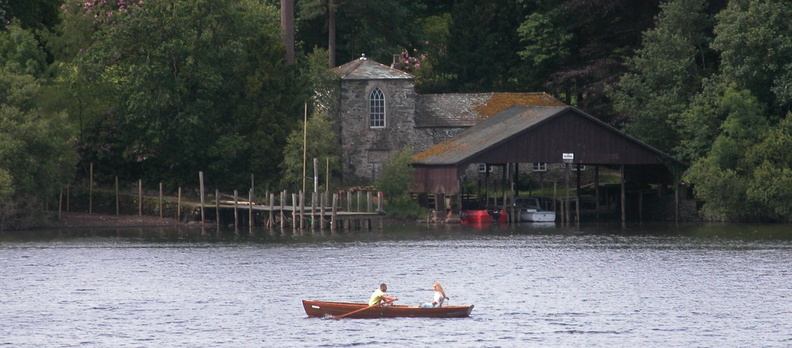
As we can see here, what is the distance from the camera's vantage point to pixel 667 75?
265 feet

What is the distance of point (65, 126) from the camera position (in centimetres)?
7456

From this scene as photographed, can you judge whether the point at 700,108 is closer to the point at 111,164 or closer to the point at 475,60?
the point at 475,60

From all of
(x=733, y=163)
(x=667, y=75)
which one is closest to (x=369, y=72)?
(x=667, y=75)

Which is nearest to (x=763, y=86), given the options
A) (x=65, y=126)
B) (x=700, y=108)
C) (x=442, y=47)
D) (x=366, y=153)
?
(x=700, y=108)

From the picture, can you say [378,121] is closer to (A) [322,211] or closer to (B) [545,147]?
(B) [545,147]

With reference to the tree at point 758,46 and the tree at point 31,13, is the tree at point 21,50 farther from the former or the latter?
the tree at point 758,46

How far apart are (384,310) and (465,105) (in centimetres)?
4772

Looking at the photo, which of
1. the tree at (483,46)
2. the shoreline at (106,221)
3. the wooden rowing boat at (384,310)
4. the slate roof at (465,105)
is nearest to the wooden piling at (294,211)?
the shoreline at (106,221)

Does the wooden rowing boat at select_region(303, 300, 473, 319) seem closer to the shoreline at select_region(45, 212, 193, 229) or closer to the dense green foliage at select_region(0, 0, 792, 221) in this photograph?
the dense green foliage at select_region(0, 0, 792, 221)

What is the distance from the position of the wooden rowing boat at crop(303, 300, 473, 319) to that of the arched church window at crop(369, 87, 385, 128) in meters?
45.0

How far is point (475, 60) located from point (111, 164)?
96.6 ft

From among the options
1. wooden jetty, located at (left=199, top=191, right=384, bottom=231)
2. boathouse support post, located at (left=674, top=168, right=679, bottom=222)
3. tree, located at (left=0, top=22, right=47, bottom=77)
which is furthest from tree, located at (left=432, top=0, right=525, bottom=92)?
tree, located at (left=0, top=22, right=47, bottom=77)

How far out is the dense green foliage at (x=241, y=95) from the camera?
75.1 m

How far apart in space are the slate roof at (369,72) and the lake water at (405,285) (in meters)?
14.5
